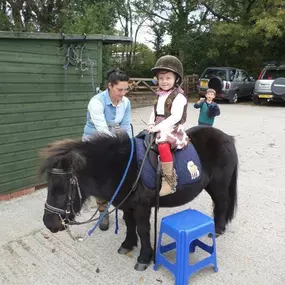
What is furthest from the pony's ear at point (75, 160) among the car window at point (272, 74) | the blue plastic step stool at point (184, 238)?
the car window at point (272, 74)

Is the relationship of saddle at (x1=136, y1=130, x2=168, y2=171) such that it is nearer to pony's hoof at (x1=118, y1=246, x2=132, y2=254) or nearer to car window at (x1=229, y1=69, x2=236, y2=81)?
pony's hoof at (x1=118, y1=246, x2=132, y2=254)

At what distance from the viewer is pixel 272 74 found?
14906mm

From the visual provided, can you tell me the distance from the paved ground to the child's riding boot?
2.69ft

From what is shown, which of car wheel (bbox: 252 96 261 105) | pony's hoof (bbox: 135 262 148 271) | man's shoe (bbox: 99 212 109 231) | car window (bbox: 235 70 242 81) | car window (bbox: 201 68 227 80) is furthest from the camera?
car window (bbox: 235 70 242 81)

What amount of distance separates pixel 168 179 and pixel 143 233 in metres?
0.58

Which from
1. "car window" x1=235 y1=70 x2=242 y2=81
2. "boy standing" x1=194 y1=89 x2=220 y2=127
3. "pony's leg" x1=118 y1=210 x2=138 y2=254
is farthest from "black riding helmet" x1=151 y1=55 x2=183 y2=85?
"car window" x1=235 y1=70 x2=242 y2=81

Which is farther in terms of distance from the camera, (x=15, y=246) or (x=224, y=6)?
(x=224, y=6)

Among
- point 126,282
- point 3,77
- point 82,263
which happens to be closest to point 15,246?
point 82,263

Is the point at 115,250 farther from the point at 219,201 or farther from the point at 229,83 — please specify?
the point at 229,83

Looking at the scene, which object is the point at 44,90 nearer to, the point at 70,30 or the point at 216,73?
the point at 70,30

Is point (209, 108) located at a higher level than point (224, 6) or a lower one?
lower

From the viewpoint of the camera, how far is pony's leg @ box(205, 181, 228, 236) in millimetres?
3426

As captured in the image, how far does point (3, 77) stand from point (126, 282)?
3.12 m

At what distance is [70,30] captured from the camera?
932 cm
